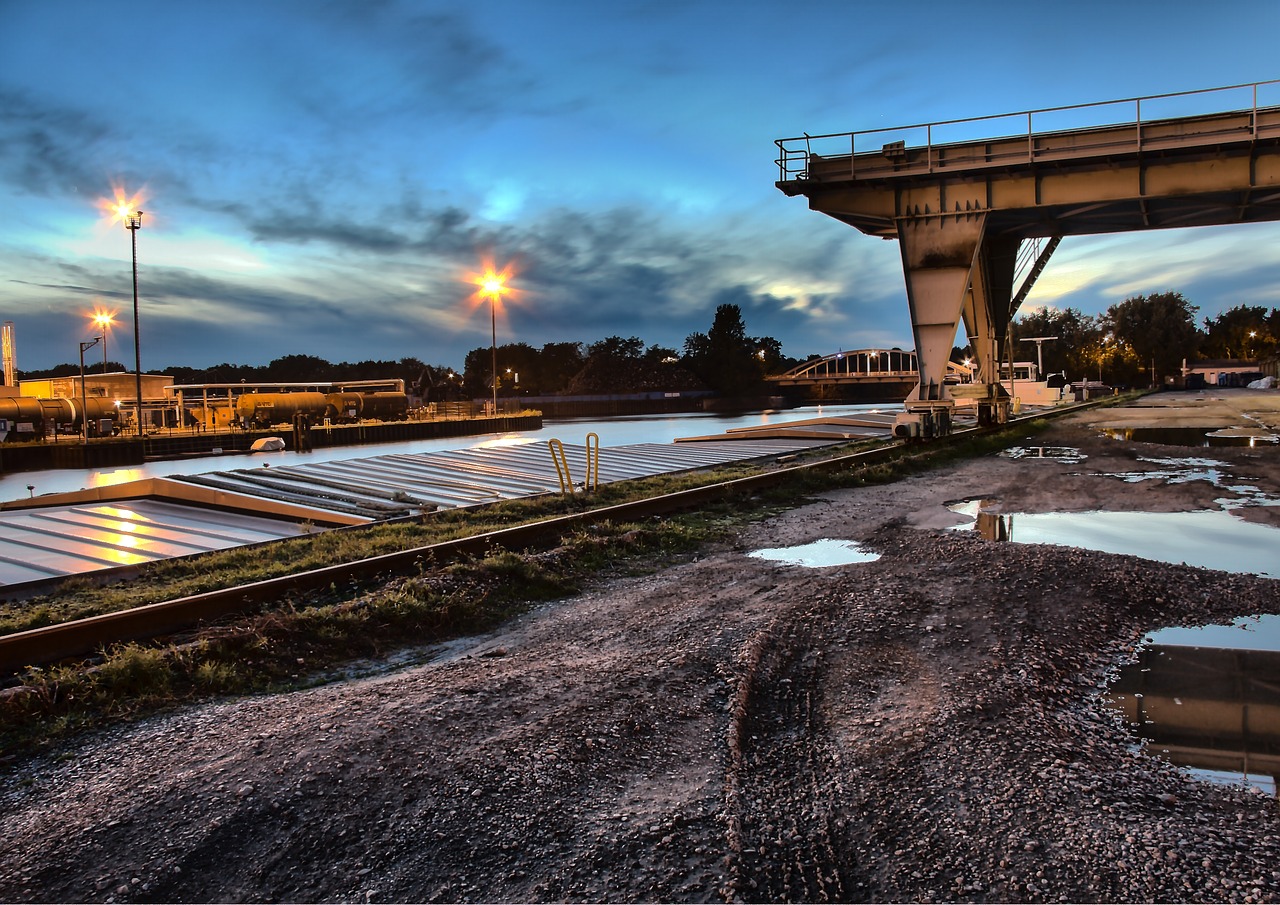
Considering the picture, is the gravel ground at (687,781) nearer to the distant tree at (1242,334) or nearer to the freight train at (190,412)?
the freight train at (190,412)

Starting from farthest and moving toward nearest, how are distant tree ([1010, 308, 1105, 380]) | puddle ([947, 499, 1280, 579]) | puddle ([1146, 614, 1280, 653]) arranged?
distant tree ([1010, 308, 1105, 380]) < puddle ([947, 499, 1280, 579]) < puddle ([1146, 614, 1280, 653])

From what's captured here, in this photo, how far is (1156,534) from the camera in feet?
28.1

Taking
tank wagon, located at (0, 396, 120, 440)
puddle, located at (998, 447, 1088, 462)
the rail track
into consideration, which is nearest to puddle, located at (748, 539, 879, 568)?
the rail track

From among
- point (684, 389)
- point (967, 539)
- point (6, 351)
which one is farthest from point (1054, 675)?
point (684, 389)

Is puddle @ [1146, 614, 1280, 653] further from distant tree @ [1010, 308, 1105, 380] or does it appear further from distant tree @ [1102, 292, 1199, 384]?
distant tree @ [1102, 292, 1199, 384]

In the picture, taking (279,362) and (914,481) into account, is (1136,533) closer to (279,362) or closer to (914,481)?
(914,481)

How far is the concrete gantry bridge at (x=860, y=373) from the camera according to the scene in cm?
12694

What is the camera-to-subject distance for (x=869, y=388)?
138 meters

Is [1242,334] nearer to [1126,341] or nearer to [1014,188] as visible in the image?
[1126,341]

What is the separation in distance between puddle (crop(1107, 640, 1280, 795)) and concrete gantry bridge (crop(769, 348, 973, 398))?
109675 mm

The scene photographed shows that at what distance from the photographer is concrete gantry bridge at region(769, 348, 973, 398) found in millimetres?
126938

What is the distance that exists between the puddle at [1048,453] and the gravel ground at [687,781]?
1347 centimetres

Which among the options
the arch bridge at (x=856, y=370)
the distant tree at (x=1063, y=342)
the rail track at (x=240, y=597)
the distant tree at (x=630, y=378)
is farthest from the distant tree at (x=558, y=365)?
the rail track at (x=240, y=597)

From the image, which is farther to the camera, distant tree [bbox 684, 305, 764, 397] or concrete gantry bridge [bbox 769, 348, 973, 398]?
distant tree [bbox 684, 305, 764, 397]
